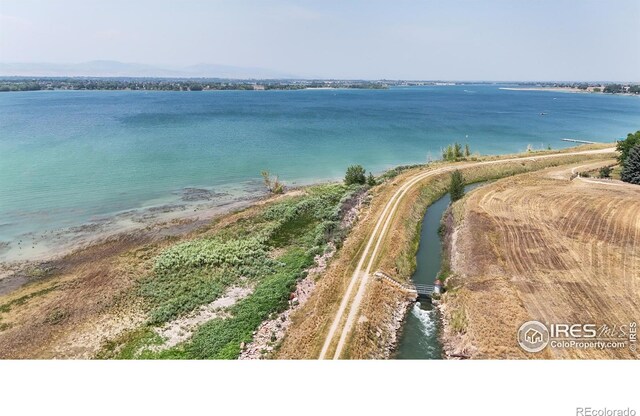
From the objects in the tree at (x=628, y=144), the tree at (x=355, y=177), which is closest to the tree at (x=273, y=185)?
the tree at (x=355, y=177)

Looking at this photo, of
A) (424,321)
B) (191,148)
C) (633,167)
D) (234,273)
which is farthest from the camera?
(191,148)

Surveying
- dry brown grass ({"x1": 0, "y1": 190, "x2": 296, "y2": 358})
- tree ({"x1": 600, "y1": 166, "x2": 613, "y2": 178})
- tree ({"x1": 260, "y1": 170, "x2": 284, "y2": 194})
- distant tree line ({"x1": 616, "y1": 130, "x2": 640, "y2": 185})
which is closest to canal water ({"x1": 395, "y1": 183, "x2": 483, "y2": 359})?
dry brown grass ({"x1": 0, "y1": 190, "x2": 296, "y2": 358})

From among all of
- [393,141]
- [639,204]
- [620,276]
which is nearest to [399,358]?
[620,276]

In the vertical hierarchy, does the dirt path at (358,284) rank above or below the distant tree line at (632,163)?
below

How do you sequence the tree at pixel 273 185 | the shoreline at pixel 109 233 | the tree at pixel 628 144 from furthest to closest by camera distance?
the tree at pixel 628 144
the tree at pixel 273 185
the shoreline at pixel 109 233

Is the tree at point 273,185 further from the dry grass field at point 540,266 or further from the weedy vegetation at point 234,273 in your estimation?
the dry grass field at point 540,266

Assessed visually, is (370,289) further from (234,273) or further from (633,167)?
(633,167)

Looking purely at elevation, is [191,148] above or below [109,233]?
above

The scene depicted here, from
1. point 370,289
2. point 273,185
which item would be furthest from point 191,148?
point 370,289
